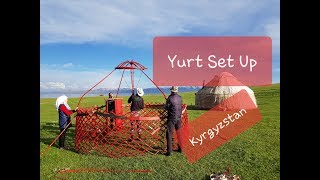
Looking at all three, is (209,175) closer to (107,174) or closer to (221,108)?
(107,174)

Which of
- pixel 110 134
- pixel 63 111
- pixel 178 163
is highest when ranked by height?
pixel 63 111

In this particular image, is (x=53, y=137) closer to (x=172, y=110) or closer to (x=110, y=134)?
(x=110, y=134)

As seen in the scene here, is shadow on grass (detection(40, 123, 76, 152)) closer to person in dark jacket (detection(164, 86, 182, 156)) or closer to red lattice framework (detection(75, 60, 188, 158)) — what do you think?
red lattice framework (detection(75, 60, 188, 158))

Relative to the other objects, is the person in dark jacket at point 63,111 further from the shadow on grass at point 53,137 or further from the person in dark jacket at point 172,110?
the person in dark jacket at point 172,110

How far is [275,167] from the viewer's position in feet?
21.1

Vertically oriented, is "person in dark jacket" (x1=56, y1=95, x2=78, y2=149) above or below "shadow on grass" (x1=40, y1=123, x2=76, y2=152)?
above

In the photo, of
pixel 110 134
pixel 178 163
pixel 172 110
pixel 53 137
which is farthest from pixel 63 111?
pixel 178 163

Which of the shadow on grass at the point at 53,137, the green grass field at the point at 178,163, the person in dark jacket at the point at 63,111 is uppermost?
the person in dark jacket at the point at 63,111

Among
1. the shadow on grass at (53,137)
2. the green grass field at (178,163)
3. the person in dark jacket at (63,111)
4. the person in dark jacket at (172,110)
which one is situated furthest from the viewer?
the shadow on grass at (53,137)

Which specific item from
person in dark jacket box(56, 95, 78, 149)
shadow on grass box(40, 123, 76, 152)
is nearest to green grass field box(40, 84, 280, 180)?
shadow on grass box(40, 123, 76, 152)

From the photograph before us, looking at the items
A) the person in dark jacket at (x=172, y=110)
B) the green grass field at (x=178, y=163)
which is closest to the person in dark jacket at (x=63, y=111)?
the green grass field at (x=178, y=163)

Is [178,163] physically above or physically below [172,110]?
below

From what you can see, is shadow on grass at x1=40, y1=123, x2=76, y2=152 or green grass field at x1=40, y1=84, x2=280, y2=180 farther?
shadow on grass at x1=40, y1=123, x2=76, y2=152
